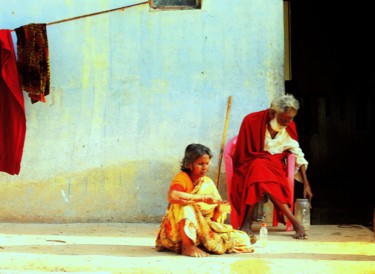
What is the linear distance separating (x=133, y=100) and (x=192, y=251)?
7.12 ft

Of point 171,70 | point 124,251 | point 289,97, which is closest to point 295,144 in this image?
point 289,97

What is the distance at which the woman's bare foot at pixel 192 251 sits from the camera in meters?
5.49

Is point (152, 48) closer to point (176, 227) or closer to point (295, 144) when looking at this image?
point (295, 144)

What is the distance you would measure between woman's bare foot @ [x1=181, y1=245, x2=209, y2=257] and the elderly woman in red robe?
1.09 meters

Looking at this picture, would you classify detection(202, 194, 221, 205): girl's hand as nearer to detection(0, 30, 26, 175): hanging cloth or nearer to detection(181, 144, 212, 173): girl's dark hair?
detection(181, 144, 212, 173): girl's dark hair

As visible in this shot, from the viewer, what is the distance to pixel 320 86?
417 inches

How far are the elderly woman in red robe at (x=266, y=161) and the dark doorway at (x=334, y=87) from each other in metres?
3.63

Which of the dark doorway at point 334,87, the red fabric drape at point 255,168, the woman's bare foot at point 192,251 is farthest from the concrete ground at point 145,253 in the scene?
the dark doorway at point 334,87

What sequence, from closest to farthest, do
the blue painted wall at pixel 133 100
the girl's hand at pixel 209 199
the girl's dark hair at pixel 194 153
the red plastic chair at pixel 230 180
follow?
the girl's hand at pixel 209 199 < the girl's dark hair at pixel 194 153 < the red plastic chair at pixel 230 180 < the blue painted wall at pixel 133 100

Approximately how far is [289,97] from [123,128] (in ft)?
5.43

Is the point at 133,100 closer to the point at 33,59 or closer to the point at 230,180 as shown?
the point at 33,59

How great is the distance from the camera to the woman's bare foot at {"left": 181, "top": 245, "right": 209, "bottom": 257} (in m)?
5.49

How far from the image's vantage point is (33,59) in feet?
22.9

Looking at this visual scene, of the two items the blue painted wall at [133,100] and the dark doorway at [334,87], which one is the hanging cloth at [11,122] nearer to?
the blue painted wall at [133,100]
